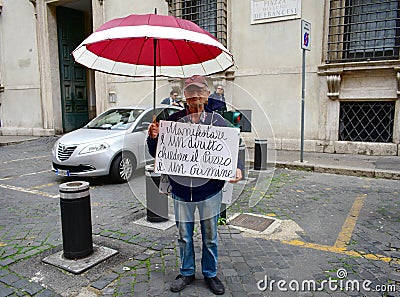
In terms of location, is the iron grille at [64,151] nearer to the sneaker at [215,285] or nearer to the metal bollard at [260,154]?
the metal bollard at [260,154]

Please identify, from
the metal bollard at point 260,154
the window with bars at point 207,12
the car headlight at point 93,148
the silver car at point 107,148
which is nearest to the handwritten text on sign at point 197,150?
the silver car at point 107,148

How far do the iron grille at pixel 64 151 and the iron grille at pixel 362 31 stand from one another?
7.10m

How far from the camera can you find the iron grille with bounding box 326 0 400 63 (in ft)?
28.7

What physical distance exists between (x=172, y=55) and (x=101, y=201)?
318 cm

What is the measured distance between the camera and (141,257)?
12.0 feet

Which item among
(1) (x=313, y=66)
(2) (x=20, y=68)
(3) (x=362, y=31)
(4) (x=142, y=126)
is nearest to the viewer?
(4) (x=142, y=126)

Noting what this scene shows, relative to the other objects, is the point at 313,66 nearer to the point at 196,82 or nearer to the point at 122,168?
the point at 122,168

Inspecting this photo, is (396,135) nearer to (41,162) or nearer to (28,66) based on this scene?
(41,162)

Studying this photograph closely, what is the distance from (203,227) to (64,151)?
4.66m

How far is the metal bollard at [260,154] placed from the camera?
7537mm

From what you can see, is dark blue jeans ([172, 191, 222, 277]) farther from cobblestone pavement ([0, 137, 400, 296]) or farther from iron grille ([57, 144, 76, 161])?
iron grille ([57, 144, 76, 161])
